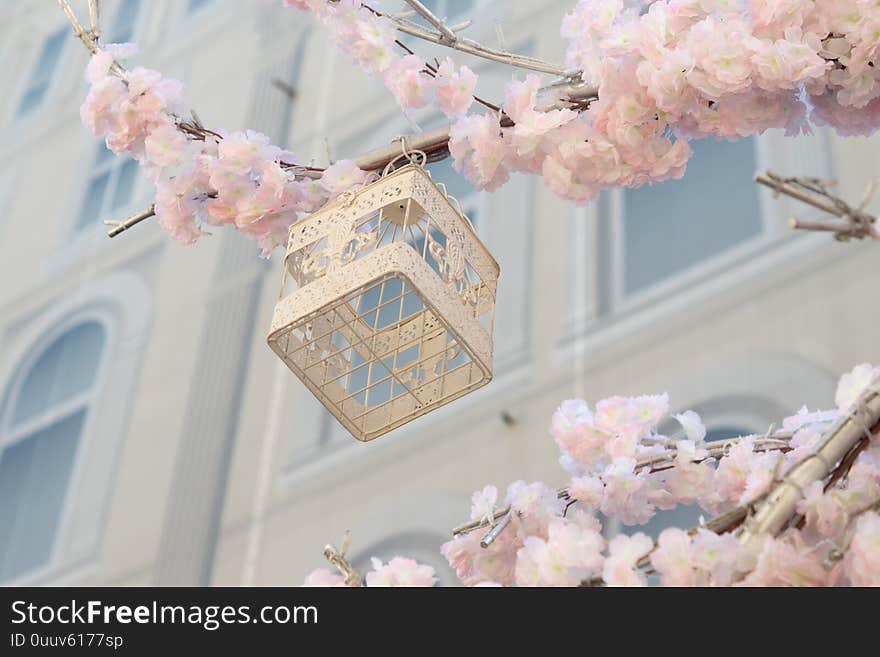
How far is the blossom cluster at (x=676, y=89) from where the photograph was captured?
1.23m

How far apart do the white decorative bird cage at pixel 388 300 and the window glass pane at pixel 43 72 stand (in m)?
5.43

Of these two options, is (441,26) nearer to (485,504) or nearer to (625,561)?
(485,504)

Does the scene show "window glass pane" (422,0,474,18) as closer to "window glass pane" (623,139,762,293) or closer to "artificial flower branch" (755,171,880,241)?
A: "window glass pane" (623,139,762,293)

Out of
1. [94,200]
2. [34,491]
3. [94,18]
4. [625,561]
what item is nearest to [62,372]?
[34,491]

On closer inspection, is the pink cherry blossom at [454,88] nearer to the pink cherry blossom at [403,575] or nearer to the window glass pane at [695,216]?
the pink cherry blossom at [403,575]

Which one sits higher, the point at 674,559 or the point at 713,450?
the point at 713,450

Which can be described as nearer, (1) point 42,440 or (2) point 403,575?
(2) point 403,575

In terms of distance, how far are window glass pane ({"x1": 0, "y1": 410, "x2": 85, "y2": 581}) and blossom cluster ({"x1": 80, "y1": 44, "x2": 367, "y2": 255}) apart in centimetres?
366

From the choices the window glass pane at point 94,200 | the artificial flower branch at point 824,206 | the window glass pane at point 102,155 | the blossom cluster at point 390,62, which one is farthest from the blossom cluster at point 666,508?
the window glass pane at point 102,155

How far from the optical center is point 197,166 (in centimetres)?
143

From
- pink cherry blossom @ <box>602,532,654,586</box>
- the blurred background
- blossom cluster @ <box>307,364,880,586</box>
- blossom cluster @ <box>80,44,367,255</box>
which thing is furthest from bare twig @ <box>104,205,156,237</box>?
the blurred background

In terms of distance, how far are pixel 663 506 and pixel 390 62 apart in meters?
0.51
